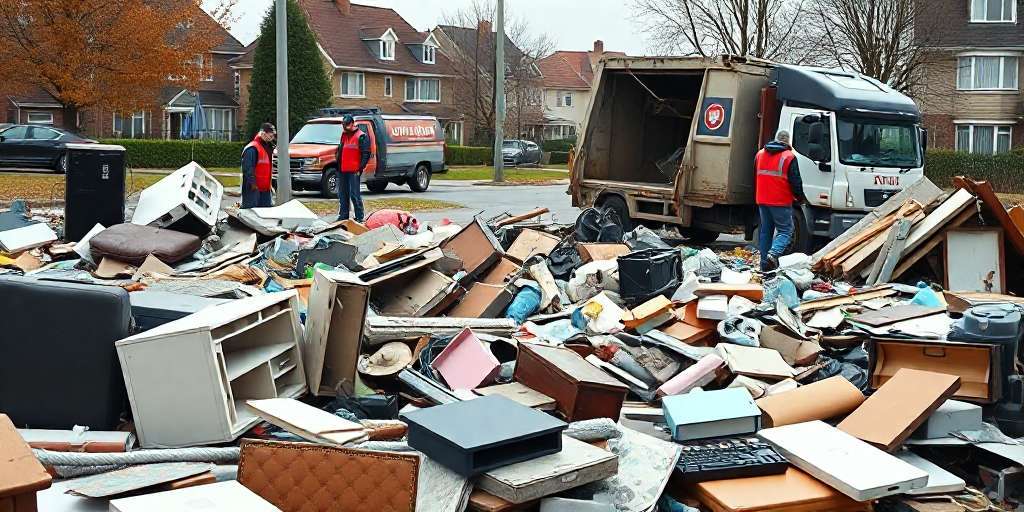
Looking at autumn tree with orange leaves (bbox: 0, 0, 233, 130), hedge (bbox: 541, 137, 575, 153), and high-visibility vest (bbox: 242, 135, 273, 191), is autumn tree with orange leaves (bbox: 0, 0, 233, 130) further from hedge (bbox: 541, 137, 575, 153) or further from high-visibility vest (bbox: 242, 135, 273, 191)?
hedge (bbox: 541, 137, 575, 153)

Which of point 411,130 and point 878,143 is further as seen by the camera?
point 411,130

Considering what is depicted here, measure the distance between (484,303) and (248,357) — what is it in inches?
105

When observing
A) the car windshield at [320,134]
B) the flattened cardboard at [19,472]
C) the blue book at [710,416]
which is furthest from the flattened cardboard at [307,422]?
the car windshield at [320,134]

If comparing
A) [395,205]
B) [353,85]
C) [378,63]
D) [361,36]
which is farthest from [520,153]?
[395,205]

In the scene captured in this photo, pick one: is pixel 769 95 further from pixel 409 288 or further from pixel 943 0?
pixel 943 0

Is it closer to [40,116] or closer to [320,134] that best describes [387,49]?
[40,116]

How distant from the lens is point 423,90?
182 ft

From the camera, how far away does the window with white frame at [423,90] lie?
180 feet

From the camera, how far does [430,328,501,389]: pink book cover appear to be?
21.0 feet

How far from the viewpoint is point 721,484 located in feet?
16.7

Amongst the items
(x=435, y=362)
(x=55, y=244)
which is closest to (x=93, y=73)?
(x=55, y=244)

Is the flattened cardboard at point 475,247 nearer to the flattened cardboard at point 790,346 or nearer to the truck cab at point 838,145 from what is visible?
the flattened cardboard at point 790,346

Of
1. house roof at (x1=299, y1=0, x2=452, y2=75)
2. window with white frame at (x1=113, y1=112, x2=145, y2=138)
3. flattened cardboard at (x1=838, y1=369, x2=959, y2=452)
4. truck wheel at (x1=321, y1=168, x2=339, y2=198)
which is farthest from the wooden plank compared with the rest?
window with white frame at (x1=113, y1=112, x2=145, y2=138)

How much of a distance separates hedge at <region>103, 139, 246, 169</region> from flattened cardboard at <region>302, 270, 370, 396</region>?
Result: 27648 mm
